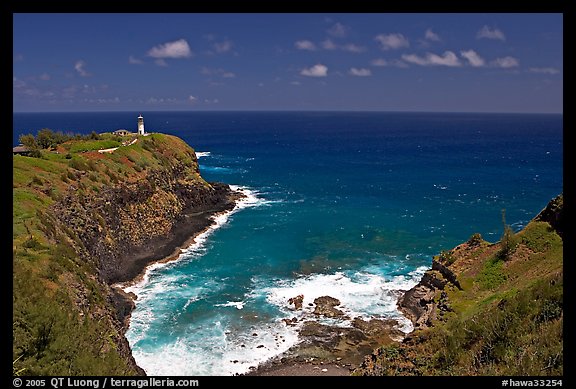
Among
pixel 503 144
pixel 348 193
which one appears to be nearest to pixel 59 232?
pixel 348 193

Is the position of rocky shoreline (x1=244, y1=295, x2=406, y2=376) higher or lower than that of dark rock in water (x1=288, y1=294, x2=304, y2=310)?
lower

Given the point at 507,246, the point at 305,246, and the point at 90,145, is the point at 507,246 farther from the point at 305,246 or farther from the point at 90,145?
the point at 90,145

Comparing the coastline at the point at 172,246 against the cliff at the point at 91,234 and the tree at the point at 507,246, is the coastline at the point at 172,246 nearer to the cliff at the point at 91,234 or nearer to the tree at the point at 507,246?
the cliff at the point at 91,234

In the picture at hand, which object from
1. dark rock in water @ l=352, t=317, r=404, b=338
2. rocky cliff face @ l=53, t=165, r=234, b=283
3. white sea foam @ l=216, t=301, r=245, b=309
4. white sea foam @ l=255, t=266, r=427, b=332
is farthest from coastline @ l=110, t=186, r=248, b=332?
dark rock in water @ l=352, t=317, r=404, b=338

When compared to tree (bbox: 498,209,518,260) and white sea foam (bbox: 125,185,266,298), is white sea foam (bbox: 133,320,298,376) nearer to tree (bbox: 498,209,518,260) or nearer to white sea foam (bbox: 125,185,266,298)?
white sea foam (bbox: 125,185,266,298)

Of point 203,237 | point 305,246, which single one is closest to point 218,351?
point 305,246

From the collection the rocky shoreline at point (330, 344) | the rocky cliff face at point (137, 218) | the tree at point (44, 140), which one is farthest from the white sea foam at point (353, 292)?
the tree at point (44, 140)
